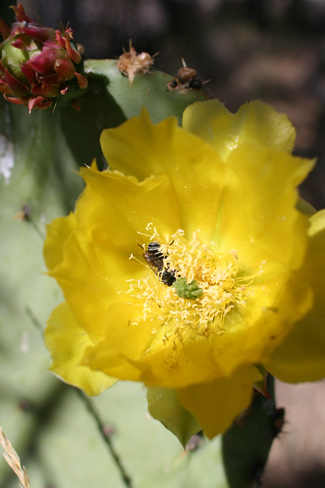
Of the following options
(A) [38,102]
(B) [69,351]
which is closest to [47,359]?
(B) [69,351]

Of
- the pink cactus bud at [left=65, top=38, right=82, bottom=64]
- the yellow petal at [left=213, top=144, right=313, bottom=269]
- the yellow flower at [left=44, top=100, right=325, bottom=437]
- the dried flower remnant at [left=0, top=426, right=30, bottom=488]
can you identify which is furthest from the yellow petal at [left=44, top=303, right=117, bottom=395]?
the pink cactus bud at [left=65, top=38, right=82, bottom=64]

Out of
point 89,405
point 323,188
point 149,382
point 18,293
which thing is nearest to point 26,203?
point 18,293

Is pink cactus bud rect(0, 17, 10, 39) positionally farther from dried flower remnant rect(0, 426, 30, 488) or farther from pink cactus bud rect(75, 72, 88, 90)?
dried flower remnant rect(0, 426, 30, 488)

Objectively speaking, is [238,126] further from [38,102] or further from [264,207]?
[38,102]

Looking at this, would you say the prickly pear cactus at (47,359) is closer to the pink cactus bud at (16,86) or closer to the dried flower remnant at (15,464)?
the pink cactus bud at (16,86)

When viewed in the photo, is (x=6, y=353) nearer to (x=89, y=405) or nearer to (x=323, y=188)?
(x=89, y=405)

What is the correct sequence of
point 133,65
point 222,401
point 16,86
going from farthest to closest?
point 133,65, point 16,86, point 222,401

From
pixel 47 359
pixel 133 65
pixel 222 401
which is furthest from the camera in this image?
pixel 47 359
